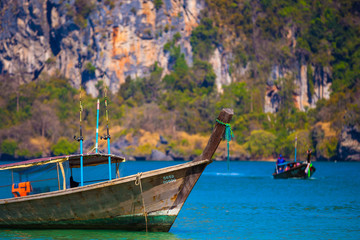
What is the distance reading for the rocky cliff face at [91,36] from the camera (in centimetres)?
17050

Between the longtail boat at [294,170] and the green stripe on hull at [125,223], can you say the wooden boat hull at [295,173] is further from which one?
the green stripe on hull at [125,223]

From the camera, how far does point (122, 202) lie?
23.0m

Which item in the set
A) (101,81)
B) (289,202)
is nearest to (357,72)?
(101,81)

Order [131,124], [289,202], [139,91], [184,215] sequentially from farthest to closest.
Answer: [139,91] → [131,124] → [289,202] → [184,215]

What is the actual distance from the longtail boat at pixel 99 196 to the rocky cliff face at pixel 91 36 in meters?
144

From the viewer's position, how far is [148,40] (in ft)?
568

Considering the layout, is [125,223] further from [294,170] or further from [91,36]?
[91,36]

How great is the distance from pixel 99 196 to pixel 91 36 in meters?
153

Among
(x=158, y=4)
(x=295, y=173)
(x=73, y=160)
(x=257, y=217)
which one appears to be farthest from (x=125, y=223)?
(x=158, y=4)

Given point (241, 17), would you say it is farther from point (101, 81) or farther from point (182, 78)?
point (101, 81)

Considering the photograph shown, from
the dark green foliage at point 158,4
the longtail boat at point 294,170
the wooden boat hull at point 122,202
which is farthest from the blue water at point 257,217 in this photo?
the dark green foliage at point 158,4

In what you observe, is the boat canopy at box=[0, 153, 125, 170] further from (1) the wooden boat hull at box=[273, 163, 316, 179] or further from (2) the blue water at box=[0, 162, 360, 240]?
(1) the wooden boat hull at box=[273, 163, 316, 179]

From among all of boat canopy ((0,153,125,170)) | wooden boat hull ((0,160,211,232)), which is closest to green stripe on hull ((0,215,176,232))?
wooden boat hull ((0,160,211,232))

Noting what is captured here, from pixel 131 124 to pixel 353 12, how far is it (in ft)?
224
